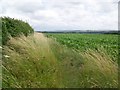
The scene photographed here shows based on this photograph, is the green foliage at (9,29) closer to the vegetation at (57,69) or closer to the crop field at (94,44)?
the crop field at (94,44)

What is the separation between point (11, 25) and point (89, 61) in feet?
24.3

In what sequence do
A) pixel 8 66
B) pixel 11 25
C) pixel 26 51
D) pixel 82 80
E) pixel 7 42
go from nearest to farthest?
pixel 82 80 < pixel 8 66 < pixel 26 51 < pixel 7 42 < pixel 11 25

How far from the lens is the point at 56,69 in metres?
7.29

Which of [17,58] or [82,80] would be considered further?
[17,58]

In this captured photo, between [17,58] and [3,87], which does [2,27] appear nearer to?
[17,58]

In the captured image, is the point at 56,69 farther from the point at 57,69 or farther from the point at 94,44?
the point at 94,44

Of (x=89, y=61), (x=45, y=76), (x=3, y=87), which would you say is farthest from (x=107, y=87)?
(x=3, y=87)

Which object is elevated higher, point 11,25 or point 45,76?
point 11,25

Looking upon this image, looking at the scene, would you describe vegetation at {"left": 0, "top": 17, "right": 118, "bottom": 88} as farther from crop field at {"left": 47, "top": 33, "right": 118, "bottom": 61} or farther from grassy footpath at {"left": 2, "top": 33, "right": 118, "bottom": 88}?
crop field at {"left": 47, "top": 33, "right": 118, "bottom": 61}

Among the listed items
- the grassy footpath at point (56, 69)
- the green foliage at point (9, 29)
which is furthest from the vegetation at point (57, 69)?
the green foliage at point (9, 29)

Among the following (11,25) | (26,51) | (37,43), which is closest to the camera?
(26,51)

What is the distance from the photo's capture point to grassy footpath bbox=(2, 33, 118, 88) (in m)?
6.39

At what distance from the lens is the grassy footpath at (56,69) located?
6.39m

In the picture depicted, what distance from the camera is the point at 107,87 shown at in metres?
6.16
